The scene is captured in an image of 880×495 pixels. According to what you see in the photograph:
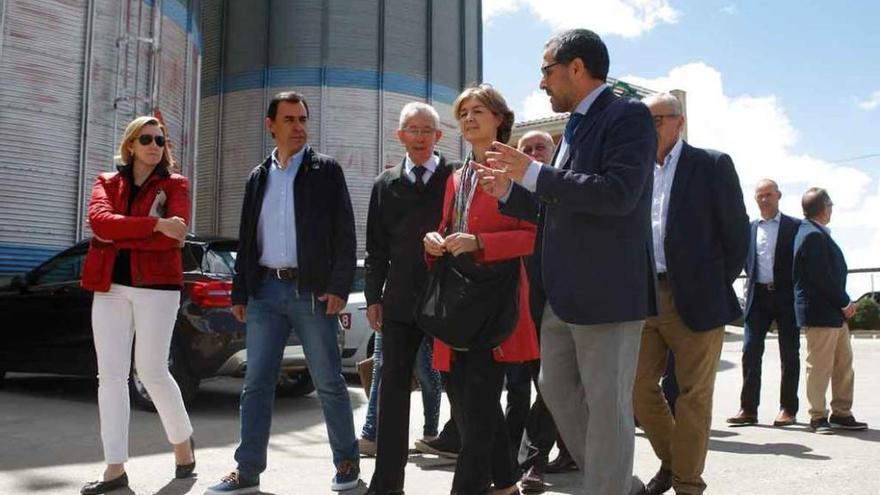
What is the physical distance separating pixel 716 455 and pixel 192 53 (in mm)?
16381

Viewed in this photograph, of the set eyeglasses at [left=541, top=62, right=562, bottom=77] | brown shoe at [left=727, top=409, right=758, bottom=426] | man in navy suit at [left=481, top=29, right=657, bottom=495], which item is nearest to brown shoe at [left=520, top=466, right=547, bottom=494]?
man in navy suit at [left=481, top=29, right=657, bottom=495]

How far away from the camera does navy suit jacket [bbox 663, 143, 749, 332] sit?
155 inches

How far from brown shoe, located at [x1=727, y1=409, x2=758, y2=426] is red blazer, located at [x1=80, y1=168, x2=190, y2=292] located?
480cm

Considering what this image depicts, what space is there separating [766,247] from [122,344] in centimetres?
538

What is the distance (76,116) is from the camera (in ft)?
48.9

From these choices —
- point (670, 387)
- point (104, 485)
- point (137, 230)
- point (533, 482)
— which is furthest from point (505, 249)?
point (670, 387)

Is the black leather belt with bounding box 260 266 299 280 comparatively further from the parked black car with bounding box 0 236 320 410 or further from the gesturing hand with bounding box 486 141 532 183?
the parked black car with bounding box 0 236 320 410

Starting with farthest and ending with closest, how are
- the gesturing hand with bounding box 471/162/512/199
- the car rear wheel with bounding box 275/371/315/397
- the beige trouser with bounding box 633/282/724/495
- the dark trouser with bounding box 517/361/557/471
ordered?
1. the car rear wheel with bounding box 275/371/315/397
2. the dark trouser with bounding box 517/361/557/471
3. the beige trouser with bounding box 633/282/724/495
4. the gesturing hand with bounding box 471/162/512/199

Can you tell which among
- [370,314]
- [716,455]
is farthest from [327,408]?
[716,455]

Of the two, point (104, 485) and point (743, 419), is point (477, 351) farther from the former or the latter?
point (743, 419)

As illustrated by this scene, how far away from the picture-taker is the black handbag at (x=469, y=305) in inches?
136

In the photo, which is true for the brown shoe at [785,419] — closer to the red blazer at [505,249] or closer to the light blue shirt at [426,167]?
the red blazer at [505,249]

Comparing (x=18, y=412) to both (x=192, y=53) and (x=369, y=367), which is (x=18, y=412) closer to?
(x=369, y=367)

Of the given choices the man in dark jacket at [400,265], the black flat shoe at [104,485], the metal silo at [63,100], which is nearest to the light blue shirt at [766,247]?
the man in dark jacket at [400,265]
